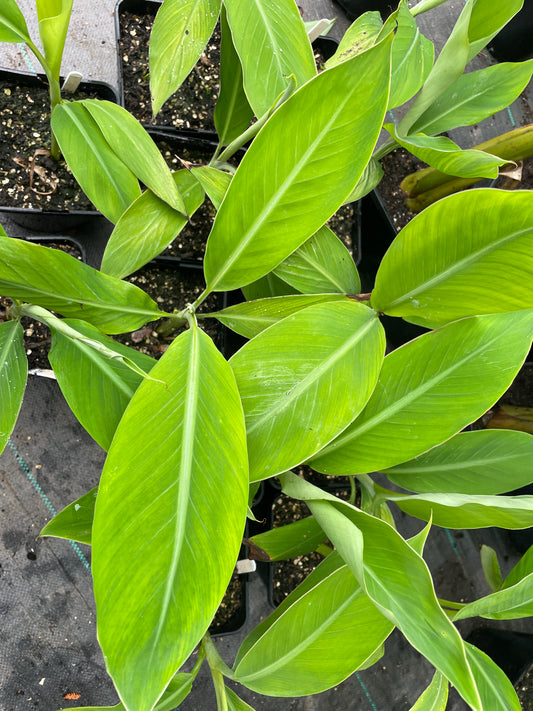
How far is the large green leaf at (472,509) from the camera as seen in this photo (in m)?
0.54

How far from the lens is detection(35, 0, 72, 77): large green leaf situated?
1.98 feet

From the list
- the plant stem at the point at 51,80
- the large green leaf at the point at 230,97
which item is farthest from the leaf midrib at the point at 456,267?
the plant stem at the point at 51,80

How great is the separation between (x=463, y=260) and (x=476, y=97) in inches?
20.4

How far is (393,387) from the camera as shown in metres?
0.66

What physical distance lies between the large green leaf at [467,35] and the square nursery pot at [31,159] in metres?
0.56

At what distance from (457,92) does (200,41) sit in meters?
0.46

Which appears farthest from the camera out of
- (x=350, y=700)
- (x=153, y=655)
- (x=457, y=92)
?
(x=350, y=700)

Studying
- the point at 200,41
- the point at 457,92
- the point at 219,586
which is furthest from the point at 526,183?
the point at 219,586

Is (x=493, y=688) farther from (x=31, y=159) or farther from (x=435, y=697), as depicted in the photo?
(x=31, y=159)

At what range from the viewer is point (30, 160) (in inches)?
36.1

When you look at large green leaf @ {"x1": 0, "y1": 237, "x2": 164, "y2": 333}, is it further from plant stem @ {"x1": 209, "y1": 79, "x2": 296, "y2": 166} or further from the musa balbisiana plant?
plant stem @ {"x1": 209, "y1": 79, "x2": 296, "y2": 166}

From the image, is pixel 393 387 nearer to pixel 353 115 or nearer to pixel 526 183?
pixel 353 115

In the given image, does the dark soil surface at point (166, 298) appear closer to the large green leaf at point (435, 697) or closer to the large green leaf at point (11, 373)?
the large green leaf at point (11, 373)

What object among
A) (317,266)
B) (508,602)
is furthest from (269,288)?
(508,602)
